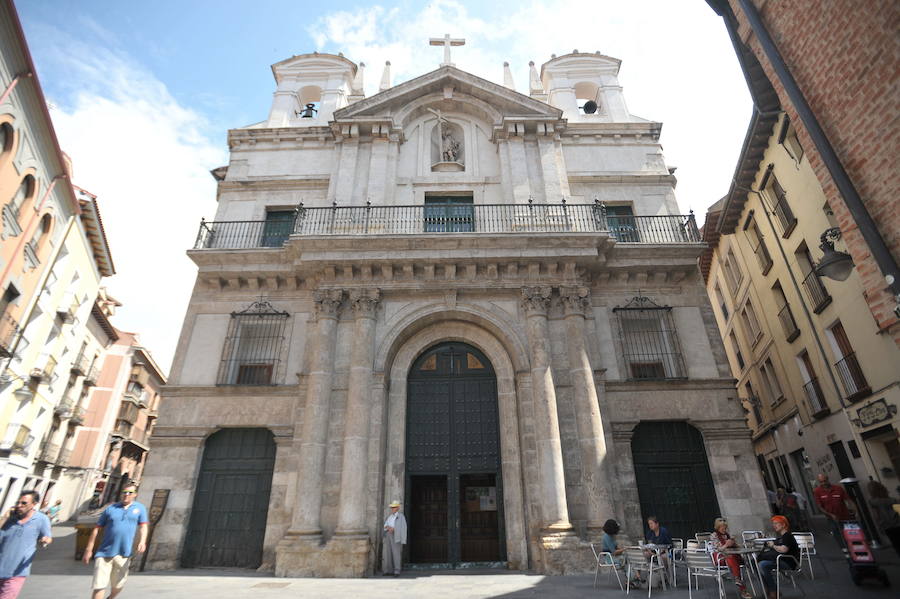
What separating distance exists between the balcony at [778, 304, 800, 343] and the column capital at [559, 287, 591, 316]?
7874 mm

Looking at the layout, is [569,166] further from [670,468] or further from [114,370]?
[114,370]

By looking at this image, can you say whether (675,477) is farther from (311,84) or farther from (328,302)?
(311,84)

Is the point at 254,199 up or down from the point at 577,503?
up

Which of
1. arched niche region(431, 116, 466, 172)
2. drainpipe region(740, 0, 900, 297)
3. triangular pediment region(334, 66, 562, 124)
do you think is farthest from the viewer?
triangular pediment region(334, 66, 562, 124)

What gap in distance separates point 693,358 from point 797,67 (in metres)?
7.59

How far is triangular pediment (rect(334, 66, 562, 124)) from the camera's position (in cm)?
1628

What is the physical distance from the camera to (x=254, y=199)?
15.6 metres

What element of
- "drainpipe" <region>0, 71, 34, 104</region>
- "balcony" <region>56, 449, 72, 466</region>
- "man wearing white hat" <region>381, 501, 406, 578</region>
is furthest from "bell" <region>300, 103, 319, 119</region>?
"balcony" <region>56, 449, 72, 466</region>

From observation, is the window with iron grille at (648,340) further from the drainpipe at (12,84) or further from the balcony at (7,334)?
the balcony at (7,334)

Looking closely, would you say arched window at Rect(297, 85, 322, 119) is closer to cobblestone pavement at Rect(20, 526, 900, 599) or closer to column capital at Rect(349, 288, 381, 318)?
column capital at Rect(349, 288, 381, 318)

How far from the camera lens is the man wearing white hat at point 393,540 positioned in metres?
10.0

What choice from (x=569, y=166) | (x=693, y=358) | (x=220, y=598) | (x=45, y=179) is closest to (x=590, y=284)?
(x=693, y=358)

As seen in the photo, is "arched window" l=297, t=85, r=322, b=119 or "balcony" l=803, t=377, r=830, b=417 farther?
"arched window" l=297, t=85, r=322, b=119

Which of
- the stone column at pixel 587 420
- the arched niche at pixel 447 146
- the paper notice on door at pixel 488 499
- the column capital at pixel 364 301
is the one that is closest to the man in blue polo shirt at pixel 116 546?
the column capital at pixel 364 301
